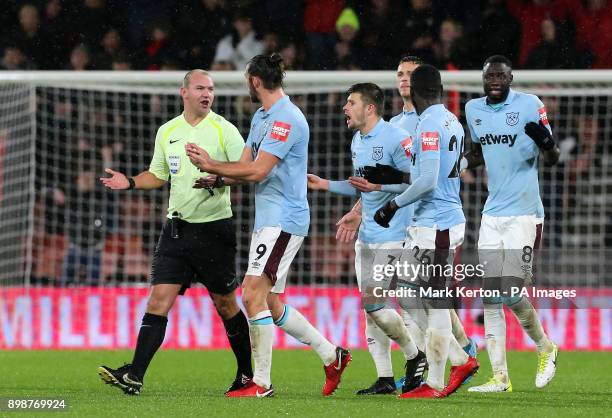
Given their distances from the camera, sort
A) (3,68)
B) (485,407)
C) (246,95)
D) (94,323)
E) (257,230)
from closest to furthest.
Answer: (485,407) → (257,230) → (94,323) → (246,95) → (3,68)

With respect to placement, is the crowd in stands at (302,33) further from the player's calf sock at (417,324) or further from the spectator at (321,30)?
the player's calf sock at (417,324)

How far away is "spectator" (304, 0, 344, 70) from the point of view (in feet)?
53.6

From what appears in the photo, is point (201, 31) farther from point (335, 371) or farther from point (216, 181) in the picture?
point (335, 371)

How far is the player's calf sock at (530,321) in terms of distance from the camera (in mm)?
9164

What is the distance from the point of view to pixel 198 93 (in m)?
9.01

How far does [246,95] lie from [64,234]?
8.84ft

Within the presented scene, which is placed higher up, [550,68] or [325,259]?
[550,68]

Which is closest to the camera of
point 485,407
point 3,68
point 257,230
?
point 485,407

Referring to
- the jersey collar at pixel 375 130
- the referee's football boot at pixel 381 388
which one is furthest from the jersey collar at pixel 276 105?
the referee's football boot at pixel 381 388

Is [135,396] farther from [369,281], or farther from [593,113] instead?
[593,113]

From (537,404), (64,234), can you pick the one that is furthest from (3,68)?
(537,404)

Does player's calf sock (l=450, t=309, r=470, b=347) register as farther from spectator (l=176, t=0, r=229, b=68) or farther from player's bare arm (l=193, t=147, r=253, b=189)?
spectator (l=176, t=0, r=229, b=68)

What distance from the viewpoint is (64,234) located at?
15.2m

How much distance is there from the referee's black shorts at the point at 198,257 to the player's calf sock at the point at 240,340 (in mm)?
236
